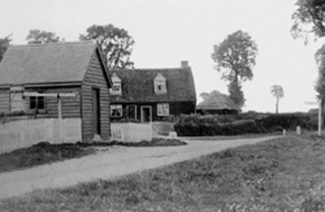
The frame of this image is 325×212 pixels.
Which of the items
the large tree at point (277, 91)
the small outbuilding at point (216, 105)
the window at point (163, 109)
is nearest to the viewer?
the window at point (163, 109)

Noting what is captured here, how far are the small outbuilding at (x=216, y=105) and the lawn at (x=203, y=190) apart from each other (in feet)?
160

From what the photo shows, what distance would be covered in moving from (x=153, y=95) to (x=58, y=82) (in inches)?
1186

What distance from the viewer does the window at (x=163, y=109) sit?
58938mm

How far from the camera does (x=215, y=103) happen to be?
67938mm

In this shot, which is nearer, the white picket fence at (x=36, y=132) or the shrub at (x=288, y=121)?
the white picket fence at (x=36, y=132)

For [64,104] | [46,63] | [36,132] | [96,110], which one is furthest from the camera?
[96,110]

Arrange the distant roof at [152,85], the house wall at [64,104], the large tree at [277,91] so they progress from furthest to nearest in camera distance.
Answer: the large tree at [277,91]
the distant roof at [152,85]
the house wall at [64,104]

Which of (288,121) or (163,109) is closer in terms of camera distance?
(288,121)

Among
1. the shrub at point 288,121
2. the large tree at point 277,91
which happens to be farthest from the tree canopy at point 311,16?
the large tree at point 277,91

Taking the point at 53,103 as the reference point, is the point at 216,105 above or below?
above

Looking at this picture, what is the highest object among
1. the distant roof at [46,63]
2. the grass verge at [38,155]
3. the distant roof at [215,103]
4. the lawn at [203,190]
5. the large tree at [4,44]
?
the large tree at [4,44]

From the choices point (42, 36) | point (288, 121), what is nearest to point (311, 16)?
point (288, 121)

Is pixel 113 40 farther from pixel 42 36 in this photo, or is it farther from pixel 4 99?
pixel 4 99

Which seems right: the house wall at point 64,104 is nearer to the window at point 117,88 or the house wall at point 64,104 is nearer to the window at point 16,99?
the window at point 16,99
